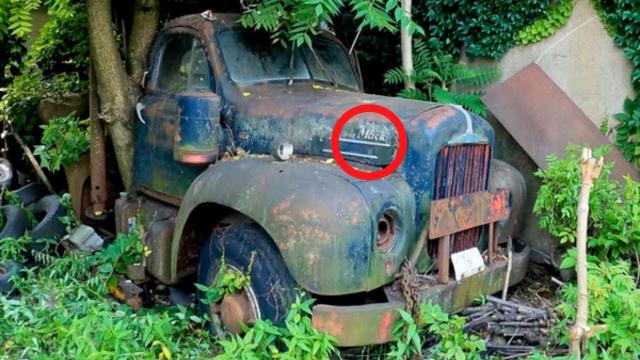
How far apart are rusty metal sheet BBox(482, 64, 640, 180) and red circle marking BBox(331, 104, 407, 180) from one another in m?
1.93

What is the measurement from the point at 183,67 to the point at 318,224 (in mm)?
2182

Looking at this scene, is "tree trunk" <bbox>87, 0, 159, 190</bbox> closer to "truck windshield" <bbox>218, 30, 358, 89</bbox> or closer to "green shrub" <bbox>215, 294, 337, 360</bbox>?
"truck windshield" <bbox>218, 30, 358, 89</bbox>

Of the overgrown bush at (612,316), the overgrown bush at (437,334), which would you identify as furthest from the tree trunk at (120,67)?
the overgrown bush at (612,316)

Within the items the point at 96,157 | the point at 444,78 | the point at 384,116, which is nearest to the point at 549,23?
the point at 444,78

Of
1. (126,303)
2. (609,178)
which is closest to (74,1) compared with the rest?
(126,303)

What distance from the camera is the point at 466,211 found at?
3.97 m

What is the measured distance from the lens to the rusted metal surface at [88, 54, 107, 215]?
18.6 ft

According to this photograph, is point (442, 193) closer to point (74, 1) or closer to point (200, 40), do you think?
point (200, 40)

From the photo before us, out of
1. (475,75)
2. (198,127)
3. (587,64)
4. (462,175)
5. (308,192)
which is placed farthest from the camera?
(475,75)

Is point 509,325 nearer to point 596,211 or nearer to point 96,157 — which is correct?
point 596,211

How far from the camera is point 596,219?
4492mm

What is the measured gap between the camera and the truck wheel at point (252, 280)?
3.69 m

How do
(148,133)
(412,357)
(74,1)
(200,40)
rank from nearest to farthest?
1. (412,357)
2. (200,40)
3. (148,133)
4. (74,1)

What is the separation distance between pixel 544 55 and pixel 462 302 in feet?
9.53
